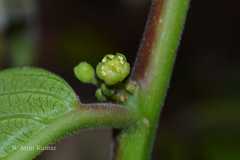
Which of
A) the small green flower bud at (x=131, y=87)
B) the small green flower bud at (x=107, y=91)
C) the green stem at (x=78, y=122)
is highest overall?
the small green flower bud at (x=131, y=87)

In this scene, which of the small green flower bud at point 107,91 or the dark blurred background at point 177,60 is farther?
the dark blurred background at point 177,60

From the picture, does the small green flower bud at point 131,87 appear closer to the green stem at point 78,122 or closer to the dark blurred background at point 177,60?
the green stem at point 78,122

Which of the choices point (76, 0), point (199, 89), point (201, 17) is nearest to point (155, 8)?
point (199, 89)

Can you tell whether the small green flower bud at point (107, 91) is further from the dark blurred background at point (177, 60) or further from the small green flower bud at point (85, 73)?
the dark blurred background at point (177, 60)

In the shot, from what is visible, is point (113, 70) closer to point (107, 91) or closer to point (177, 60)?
point (107, 91)

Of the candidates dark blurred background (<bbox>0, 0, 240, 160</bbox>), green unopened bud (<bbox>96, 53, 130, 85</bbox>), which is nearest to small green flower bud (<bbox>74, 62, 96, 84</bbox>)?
green unopened bud (<bbox>96, 53, 130, 85</bbox>)

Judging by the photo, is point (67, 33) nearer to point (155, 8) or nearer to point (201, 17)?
point (201, 17)

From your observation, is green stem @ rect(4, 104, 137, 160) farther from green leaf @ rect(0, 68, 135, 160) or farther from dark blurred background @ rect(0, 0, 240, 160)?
dark blurred background @ rect(0, 0, 240, 160)

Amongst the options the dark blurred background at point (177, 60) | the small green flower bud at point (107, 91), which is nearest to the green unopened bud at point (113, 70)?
the small green flower bud at point (107, 91)

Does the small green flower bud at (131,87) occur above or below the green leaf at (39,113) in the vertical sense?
above
